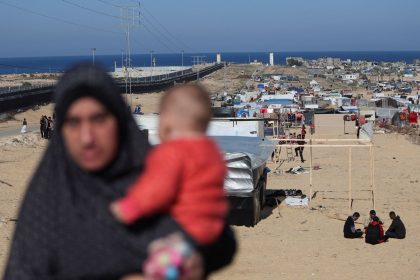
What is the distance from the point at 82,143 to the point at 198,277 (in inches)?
20.2

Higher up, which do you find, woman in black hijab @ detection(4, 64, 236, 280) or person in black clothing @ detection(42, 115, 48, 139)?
woman in black hijab @ detection(4, 64, 236, 280)

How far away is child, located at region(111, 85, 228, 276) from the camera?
76.7 inches

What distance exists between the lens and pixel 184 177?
78.0 inches

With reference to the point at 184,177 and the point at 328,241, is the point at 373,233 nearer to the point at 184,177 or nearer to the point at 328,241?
the point at 328,241

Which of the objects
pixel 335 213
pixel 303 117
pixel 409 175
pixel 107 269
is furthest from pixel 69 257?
pixel 303 117

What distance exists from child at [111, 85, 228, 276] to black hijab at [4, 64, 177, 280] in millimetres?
85

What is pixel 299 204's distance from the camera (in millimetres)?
18547

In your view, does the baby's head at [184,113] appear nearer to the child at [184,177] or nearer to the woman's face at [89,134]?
the child at [184,177]

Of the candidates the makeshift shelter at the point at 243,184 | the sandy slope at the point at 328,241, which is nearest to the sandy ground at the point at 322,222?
the sandy slope at the point at 328,241

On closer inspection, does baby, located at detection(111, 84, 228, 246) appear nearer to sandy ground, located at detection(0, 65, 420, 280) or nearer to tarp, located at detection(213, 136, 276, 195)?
sandy ground, located at detection(0, 65, 420, 280)

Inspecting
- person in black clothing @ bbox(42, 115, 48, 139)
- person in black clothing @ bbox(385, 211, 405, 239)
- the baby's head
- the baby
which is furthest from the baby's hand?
person in black clothing @ bbox(42, 115, 48, 139)

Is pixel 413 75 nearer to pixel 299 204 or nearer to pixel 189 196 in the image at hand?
pixel 299 204

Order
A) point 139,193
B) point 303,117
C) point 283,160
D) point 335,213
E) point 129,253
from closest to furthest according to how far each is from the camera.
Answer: point 139,193 → point 129,253 → point 335,213 → point 283,160 → point 303,117

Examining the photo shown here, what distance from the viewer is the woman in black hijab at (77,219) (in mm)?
2055
